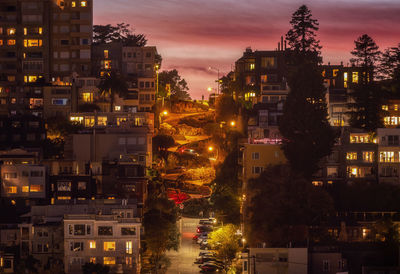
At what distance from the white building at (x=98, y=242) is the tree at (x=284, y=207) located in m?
10.5

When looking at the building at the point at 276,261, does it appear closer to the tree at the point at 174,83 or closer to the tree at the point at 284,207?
the tree at the point at 284,207

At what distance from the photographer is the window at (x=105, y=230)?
79.4 meters

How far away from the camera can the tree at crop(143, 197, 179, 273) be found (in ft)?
279

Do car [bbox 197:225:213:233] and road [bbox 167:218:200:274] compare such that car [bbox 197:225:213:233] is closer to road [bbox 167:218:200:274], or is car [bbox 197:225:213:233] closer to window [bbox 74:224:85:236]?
road [bbox 167:218:200:274]

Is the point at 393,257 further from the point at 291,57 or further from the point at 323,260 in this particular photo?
the point at 291,57

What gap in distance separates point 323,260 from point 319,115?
1481 centimetres

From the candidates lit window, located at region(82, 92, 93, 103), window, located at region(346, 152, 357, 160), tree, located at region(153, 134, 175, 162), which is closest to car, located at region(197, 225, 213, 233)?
tree, located at region(153, 134, 175, 162)

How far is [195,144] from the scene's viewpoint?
118688 millimetres

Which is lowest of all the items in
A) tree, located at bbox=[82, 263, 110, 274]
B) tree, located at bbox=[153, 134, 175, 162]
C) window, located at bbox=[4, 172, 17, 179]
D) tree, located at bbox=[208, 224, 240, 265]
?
tree, located at bbox=[82, 263, 110, 274]

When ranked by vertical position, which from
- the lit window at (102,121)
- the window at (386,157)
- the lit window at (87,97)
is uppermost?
the lit window at (87,97)

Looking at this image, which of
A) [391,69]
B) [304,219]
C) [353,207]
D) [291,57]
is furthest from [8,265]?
[391,69]

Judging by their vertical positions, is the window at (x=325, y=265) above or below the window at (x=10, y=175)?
below

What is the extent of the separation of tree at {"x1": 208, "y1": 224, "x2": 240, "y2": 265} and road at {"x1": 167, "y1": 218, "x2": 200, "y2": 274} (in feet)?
8.51

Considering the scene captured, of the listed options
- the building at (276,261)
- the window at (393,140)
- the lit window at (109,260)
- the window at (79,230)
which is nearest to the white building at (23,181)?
the window at (79,230)
